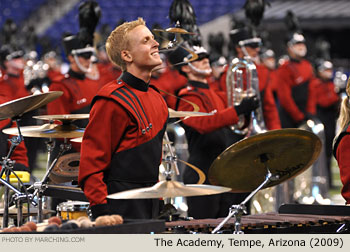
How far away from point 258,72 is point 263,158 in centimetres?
384

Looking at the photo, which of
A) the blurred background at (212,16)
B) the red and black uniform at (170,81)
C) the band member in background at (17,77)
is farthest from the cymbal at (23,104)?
the blurred background at (212,16)

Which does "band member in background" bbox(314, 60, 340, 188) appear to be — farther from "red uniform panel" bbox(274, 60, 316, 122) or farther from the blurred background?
the blurred background

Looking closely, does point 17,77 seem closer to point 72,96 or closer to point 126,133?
point 72,96

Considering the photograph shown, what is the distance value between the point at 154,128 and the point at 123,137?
156 millimetres

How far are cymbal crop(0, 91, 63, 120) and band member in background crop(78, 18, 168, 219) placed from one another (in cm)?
42

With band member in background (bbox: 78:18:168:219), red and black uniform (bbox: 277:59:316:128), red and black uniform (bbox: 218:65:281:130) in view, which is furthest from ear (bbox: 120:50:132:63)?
red and black uniform (bbox: 277:59:316:128)

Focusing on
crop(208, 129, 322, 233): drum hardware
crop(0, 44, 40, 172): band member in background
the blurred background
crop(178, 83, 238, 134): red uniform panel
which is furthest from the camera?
the blurred background

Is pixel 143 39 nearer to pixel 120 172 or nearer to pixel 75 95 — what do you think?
pixel 120 172

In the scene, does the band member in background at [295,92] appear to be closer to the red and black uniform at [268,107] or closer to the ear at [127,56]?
the red and black uniform at [268,107]

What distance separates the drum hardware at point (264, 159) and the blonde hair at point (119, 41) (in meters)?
0.61

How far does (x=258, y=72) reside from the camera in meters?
7.54

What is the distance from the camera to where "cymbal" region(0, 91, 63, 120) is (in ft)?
12.8

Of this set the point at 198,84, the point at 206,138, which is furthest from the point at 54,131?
the point at 198,84

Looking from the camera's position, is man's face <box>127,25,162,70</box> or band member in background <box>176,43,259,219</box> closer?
man's face <box>127,25,162,70</box>
